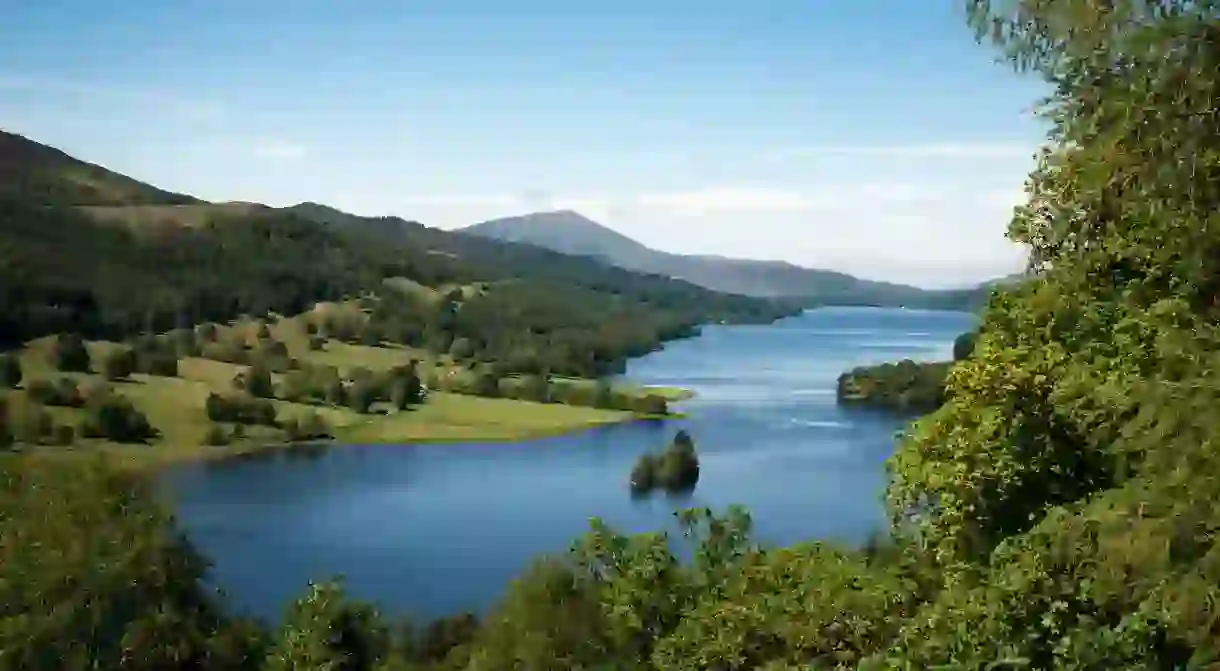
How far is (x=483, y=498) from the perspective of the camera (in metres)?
43.1

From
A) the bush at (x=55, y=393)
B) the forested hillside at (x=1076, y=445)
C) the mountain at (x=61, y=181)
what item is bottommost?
the bush at (x=55, y=393)

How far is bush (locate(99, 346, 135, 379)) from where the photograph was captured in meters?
65.2

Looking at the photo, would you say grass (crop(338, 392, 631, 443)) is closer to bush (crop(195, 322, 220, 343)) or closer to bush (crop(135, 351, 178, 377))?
bush (crop(135, 351, 178, 377))

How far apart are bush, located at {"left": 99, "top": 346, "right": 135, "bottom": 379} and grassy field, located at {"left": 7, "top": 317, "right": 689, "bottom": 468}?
24.7 inches

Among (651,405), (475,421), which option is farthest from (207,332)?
(651,405)

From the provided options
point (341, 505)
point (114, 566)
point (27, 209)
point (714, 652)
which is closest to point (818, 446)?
point (341, 505)

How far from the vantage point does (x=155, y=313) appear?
7981 centimetres

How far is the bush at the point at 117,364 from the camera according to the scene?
214 feet

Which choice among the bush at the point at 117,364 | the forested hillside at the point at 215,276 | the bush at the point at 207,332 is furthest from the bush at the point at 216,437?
the bush at the point at 207,332

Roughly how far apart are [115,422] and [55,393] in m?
6.31

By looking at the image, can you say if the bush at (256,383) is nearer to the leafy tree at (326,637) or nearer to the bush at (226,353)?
the bush at (226,353)

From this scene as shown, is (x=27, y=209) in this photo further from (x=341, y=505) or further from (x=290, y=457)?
(x=341, y=505)

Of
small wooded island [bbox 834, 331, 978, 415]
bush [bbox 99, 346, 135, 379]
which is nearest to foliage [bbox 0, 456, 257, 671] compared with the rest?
small wooded island [bbox 834, 331, 978, 415]

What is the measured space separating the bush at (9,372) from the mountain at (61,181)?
47.1 m
